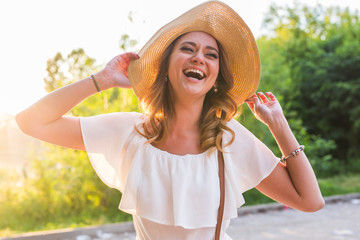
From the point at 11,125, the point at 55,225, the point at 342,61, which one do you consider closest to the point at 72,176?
the point at 55,225

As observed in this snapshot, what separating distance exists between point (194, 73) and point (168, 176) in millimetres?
487

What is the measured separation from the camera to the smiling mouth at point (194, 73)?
184 cm

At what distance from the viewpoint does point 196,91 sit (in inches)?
72.1

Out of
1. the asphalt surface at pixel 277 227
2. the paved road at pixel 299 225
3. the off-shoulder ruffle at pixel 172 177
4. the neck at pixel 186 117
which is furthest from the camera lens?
the paved road at pixel 299 225

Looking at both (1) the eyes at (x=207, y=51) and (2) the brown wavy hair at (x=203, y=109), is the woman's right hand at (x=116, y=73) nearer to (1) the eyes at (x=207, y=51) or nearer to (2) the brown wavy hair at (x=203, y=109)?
(2) the brown wavy hair at (x=203, y=109)

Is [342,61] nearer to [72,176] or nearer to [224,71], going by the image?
[72,176]

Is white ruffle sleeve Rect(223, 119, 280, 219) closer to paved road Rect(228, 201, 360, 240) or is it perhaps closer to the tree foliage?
paved road Rect(228, 201, 360, 240)

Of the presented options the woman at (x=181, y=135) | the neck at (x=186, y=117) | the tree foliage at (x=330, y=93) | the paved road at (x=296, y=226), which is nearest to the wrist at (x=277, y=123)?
the woman at (x=181, y=135)

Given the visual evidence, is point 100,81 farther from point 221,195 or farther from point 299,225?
point 299,225

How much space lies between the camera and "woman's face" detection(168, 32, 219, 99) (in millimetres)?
1834

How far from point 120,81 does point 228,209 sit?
2.58 feet

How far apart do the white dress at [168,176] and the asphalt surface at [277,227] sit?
4532 mm

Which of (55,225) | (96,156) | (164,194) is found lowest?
(55,225)

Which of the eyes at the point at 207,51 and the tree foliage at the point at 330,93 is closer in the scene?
the eyes at the point at 207,51
